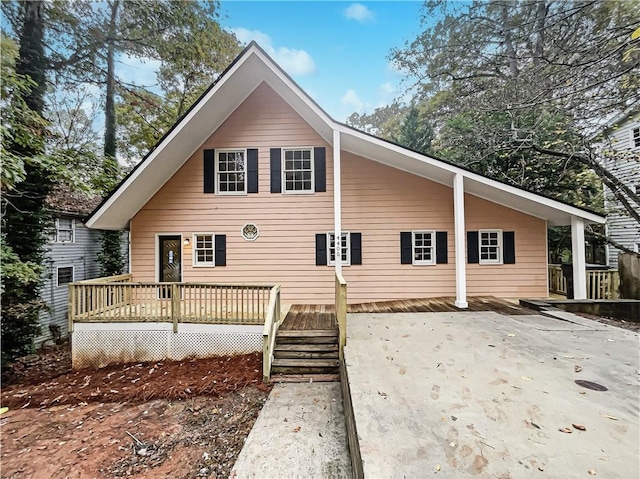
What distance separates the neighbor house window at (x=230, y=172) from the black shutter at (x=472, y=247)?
22.2ft

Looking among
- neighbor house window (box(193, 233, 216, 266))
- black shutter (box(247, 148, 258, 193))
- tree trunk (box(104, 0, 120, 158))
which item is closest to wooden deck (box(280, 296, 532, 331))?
neighbor house window (box(193, 233, 216, 266))

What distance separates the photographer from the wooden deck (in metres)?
6.00

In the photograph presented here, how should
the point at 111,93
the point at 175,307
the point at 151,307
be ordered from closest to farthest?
the point at 175,307, the point at 151,307, the point at 111,93

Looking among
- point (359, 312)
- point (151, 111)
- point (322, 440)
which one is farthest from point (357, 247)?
point (151, 111)

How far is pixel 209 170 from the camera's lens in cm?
824

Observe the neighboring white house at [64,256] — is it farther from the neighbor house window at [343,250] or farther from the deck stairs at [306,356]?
the deck stairs at [306,356]

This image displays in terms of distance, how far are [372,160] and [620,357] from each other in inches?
252

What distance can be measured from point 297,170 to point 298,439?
666 centimetres

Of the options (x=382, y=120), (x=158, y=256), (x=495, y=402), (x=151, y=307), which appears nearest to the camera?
(x=495, y=402)

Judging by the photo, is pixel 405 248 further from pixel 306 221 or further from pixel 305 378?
pixel 305 378

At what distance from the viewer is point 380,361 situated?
383 centimetres

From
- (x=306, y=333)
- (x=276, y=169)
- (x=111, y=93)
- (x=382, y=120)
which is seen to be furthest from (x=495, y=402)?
(x=382, y=120)

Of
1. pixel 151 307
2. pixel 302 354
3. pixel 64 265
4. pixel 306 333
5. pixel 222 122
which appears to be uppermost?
pixel 222 122

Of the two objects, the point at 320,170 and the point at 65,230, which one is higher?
the point at 320,170
